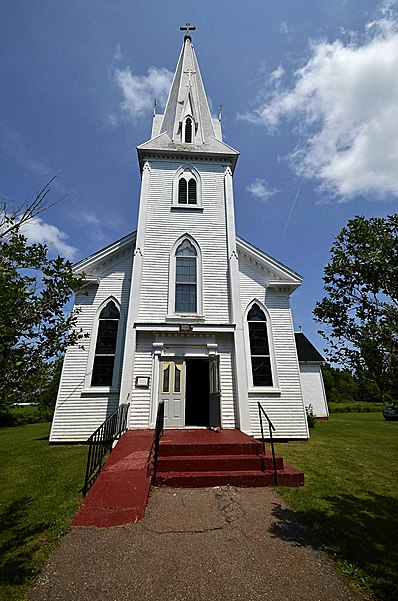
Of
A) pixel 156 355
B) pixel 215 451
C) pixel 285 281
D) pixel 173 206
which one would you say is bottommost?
pixel 215 451

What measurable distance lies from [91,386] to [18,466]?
3280 mm

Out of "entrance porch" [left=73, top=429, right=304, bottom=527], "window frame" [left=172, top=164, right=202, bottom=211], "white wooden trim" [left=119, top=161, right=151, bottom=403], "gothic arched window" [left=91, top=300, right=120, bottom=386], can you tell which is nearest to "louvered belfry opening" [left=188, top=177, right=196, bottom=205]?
"window frame" [left=172, top=164, right=202, bottom=211]

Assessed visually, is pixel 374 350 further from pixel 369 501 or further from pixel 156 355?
pixel 156 355

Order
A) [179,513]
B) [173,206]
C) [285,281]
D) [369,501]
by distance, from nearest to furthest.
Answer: [179,513] < [369,501] < [285,281] < [173,206]

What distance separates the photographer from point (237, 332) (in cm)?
1090

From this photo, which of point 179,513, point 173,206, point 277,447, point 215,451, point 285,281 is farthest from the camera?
point 173,206

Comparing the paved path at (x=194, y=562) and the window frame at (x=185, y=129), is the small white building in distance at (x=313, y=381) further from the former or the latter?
the paved path at (x=194, y=562)

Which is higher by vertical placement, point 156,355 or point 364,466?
point 156,355

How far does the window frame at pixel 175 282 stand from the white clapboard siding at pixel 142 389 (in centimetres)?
146

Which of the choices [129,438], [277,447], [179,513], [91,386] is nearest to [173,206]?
[91,386]

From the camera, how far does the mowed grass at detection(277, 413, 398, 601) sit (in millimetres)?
3285

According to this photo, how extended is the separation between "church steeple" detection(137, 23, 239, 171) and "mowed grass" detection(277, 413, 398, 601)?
13.8m

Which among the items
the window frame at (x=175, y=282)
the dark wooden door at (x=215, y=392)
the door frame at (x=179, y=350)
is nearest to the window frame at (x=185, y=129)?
the window frame at (x=175, y=282)

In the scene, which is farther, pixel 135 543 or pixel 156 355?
pixel 156 355
